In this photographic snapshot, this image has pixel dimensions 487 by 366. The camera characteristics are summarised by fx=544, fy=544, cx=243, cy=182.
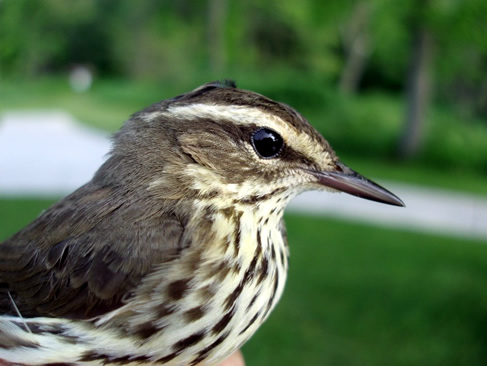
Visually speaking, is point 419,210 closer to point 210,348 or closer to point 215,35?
point 215,35

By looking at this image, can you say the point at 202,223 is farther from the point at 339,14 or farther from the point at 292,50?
the point at 292,50

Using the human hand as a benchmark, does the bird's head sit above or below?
above

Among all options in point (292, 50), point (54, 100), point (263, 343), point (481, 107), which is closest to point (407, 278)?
point (263, 343)

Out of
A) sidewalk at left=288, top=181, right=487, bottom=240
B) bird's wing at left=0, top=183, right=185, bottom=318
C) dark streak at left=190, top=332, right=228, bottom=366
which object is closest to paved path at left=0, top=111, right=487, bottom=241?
sidewalk at left=288, top=181, right=487, bottom=240

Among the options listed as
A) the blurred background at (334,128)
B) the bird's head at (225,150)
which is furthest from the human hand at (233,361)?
the blurred background at (334,128)

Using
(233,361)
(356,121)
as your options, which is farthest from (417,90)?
(233,361)

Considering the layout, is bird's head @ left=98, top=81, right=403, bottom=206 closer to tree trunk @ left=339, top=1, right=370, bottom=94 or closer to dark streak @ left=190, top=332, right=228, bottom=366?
dark streak @ left=190, top=332, right=228, bottom=366

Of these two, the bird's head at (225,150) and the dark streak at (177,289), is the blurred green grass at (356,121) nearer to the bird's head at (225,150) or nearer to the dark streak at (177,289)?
the bird's head at (225,150)
